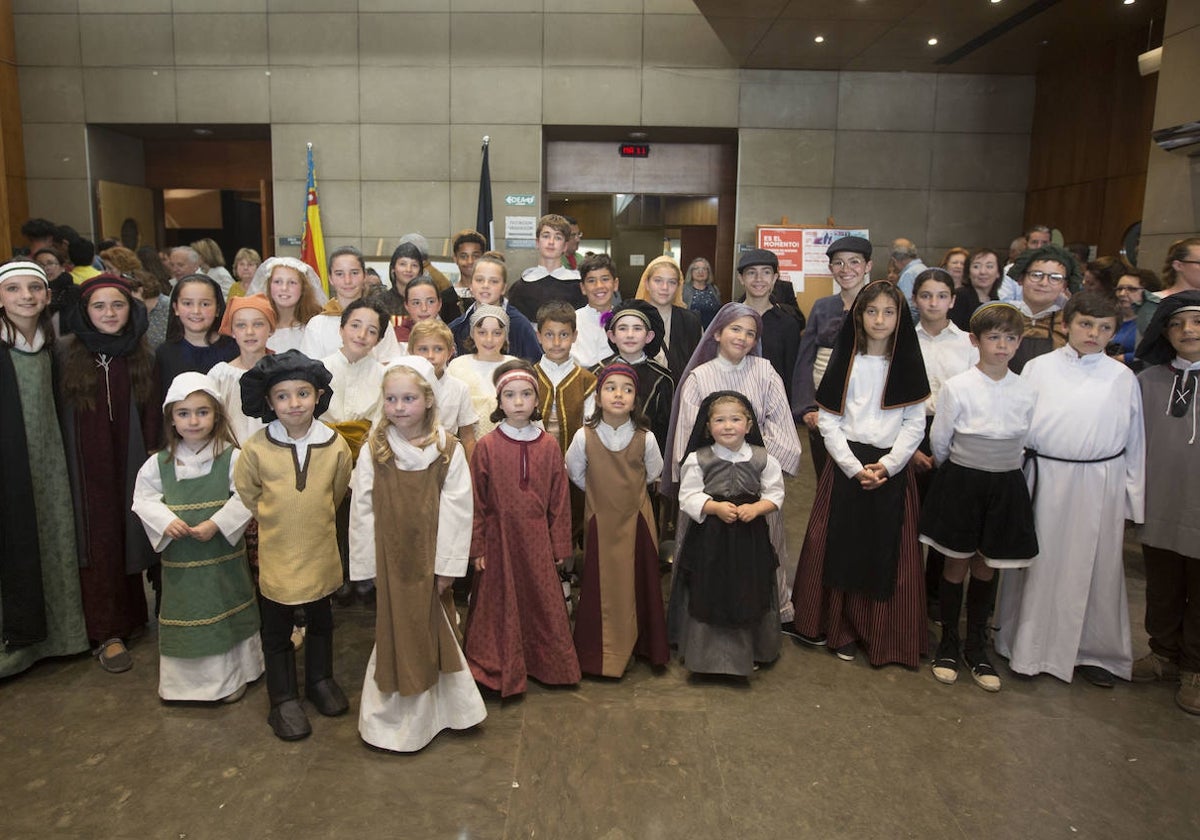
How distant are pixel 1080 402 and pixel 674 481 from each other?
5.76 ft

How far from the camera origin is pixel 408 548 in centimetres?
282

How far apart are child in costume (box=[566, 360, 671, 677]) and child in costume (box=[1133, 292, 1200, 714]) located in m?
2.15

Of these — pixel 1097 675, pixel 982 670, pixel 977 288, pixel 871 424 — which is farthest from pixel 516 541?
pixel 977 288

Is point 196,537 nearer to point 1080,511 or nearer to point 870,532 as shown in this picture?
point 870,532

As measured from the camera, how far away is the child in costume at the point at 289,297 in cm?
394

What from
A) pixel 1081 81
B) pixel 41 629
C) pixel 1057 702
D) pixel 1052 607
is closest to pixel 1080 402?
pixel 1052 607

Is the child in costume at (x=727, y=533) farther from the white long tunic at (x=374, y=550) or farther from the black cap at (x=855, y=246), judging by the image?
the black cap at (x=855, y=246)

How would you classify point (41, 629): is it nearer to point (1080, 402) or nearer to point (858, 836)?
point (858, 836)

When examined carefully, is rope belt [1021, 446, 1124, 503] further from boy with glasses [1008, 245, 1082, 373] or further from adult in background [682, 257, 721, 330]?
adult in background [682, 257, 721, 330]

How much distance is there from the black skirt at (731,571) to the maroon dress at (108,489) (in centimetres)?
244

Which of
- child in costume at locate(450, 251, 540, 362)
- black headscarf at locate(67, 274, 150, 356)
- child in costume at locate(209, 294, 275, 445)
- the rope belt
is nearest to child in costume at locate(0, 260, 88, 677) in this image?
black headscarf at locate(67, 274, 150, 356)

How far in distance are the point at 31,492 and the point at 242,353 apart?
100 cm

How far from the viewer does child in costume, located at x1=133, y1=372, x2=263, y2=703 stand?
10.0 ft

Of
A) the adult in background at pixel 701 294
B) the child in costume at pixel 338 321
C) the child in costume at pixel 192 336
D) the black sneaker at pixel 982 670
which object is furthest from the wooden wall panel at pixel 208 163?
the black sneaker at pixel 982 670
